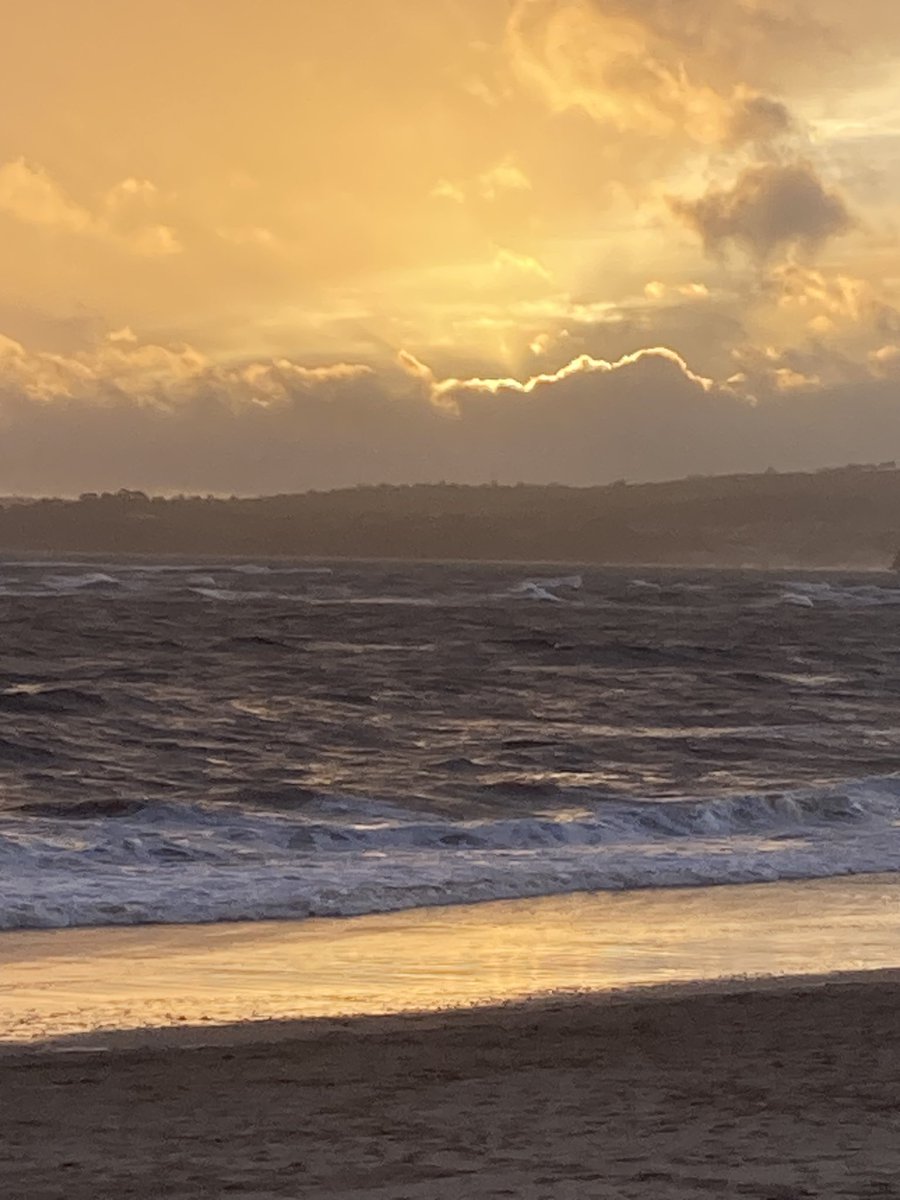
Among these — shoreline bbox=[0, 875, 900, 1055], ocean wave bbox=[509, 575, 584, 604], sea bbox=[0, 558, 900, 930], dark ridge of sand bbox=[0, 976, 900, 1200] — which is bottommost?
ocean wave bbox=[509, 575, 584, 604]

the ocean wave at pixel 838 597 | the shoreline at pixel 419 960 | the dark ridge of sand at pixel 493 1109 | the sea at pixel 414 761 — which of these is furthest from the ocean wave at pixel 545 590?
the dark ridge of sand at pixel 493 1109

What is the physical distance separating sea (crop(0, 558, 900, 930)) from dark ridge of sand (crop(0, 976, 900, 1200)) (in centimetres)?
489

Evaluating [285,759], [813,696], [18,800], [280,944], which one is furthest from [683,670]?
[280,944]

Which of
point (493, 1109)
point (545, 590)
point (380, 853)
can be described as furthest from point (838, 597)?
point (493, 1109)

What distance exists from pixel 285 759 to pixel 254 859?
9814 millimetres

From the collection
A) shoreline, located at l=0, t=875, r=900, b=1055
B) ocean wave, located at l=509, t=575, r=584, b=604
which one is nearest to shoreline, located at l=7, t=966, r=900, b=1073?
shoreline, located at l=0, t=875, r=900, b=1055

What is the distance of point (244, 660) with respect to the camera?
1775 inches

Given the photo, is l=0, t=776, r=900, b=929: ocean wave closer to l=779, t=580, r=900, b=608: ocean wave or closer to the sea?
the sea

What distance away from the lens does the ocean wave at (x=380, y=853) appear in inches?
552

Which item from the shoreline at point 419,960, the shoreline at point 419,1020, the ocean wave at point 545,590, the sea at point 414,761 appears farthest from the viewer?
the ocean wave at point 545,590

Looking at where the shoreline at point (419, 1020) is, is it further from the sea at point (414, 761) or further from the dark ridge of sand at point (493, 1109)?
the sea at point (414, 761)

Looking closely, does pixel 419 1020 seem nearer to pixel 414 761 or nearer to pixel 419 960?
pixel 419 960

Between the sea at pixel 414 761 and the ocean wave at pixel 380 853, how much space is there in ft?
0.14

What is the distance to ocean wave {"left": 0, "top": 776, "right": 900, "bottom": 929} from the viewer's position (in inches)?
552
